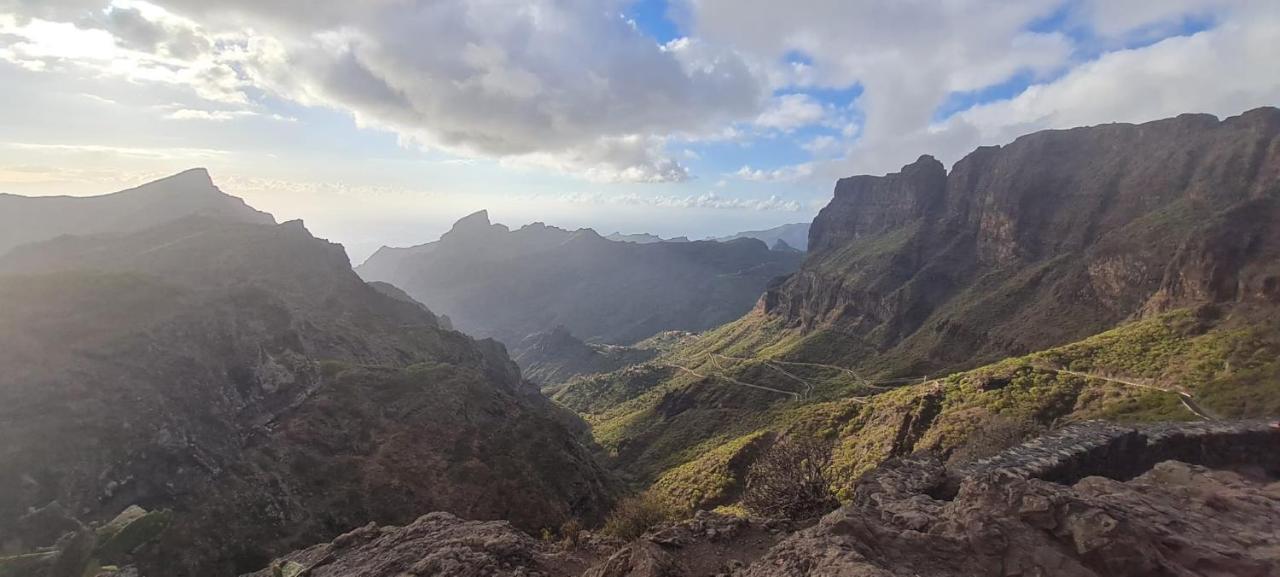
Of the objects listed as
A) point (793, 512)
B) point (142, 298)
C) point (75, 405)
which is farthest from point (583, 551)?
point (142, 298)

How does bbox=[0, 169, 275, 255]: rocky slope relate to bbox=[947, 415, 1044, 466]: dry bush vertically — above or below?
above

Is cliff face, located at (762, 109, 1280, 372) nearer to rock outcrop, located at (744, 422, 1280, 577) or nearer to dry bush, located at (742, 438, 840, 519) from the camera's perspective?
dry bush, located at (742, 438, 840, 519)

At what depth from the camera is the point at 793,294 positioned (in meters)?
181

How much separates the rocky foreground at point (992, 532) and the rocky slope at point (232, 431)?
15.3 meters

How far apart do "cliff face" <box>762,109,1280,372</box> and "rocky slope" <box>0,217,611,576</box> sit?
77524mm

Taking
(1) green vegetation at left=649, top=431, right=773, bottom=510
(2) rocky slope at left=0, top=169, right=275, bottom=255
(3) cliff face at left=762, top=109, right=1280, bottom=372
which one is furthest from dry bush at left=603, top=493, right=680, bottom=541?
(2) rocky slope at left=0, top=169, right=275, bottom=255

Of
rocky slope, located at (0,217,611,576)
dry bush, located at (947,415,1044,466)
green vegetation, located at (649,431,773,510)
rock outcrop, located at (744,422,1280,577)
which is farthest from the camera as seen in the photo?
green vegetation, located at (649,431,773,510)

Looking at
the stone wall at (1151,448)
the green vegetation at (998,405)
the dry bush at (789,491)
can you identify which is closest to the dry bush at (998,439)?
the green vegetation at (998,405)

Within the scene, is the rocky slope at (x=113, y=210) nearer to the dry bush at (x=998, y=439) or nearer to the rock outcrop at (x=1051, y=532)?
the dry bush at (x=998, y=439)

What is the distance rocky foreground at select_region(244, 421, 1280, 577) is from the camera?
1166cm

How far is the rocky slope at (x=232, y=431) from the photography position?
32.8 metres

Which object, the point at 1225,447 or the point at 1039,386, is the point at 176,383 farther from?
the point at 1039,386

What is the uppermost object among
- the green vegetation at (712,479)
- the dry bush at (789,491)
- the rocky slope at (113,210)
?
the rocky slope at (113,210)

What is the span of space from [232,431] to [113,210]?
142599 mm
